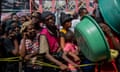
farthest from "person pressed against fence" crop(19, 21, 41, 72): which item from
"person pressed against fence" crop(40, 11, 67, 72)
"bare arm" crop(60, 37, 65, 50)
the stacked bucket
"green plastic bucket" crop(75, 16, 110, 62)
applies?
"green plastic bucket" crop(75, 16, 110, 62)

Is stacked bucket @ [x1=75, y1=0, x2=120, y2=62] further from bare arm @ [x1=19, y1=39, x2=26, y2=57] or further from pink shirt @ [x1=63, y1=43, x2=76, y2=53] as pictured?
bare arm @ [x1=19, y1=39, x2=26, y2=57]

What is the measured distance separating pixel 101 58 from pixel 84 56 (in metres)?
0.47

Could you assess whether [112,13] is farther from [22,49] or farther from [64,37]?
[22,49]

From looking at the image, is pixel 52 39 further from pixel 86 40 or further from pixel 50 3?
pixel 50 3

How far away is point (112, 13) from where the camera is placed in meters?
4.75

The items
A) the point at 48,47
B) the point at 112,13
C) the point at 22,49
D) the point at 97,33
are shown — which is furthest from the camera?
the point at 22,49

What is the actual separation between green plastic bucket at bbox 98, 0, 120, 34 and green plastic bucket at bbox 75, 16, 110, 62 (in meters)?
0.31

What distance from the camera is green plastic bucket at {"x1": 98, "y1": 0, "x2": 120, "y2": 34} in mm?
4695

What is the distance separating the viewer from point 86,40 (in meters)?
4.56

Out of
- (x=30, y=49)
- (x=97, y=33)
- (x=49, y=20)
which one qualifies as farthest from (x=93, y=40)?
(x=30, y=49)

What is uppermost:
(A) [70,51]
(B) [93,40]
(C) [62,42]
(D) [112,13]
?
(D) [112,13]

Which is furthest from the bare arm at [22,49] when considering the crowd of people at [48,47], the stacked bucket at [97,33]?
the stacked bucket at [97,33]

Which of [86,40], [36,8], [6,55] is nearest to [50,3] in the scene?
[36,8]

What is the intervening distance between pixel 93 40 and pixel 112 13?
46 centimetres
